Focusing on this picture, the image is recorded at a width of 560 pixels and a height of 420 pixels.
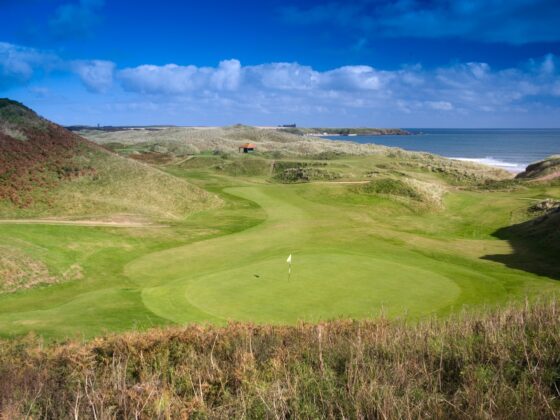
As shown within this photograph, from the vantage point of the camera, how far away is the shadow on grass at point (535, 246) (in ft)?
76.3

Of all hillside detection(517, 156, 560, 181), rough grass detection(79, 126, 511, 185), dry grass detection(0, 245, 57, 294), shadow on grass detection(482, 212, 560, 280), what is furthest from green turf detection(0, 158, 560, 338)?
rough grass detection(79, 126, 511, 185)

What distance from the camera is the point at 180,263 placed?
2400 cm

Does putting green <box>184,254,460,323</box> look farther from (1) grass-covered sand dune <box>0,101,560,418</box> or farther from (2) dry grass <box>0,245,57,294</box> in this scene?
(2) dry grass <box>0,245,57,294</box>

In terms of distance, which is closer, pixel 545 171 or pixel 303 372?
pixel 303 372

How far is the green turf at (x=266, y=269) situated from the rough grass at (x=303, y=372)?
2810 millimetres

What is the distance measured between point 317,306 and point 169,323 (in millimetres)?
4878

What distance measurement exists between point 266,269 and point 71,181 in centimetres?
2684

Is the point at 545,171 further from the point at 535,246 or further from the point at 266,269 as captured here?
the point at 266,269

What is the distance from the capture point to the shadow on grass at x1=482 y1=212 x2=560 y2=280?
23.2 meters

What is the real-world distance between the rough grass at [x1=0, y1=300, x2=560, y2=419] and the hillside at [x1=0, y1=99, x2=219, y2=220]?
25.3m

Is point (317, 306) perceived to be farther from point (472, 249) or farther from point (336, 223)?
point (336, 223)

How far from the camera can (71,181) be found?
1596 inches

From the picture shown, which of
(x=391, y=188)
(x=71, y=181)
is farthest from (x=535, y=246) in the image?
(x=71, y=181)

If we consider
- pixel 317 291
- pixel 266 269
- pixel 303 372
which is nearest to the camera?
pixel 303 372
